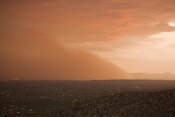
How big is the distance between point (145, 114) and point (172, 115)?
3.10 metres

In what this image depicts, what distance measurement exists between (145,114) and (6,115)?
21.1 m

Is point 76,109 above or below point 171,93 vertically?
below

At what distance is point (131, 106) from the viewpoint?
27422mm

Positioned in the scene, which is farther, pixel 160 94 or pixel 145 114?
pixel 160 94

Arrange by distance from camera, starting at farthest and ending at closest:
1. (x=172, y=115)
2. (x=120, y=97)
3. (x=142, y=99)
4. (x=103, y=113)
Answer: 1. (x=120, y=97)
2. (x=142, y=99)
3. (x=103, y=113)
4. (x=172, y=115)

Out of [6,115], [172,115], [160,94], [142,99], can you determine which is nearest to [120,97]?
[142,99]

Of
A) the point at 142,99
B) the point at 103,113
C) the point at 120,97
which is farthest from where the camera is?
the point at 120,97

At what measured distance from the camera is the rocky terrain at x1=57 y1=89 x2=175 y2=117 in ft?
82.0

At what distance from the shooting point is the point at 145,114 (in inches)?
973

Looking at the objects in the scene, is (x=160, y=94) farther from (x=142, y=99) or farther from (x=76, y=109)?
(x=76, y=109)

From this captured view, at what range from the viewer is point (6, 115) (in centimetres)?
3112

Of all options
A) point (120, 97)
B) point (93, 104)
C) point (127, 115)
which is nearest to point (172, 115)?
point (127, 115)

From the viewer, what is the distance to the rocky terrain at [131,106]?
82.0 feet

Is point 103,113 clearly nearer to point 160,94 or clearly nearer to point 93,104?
point 93,104
